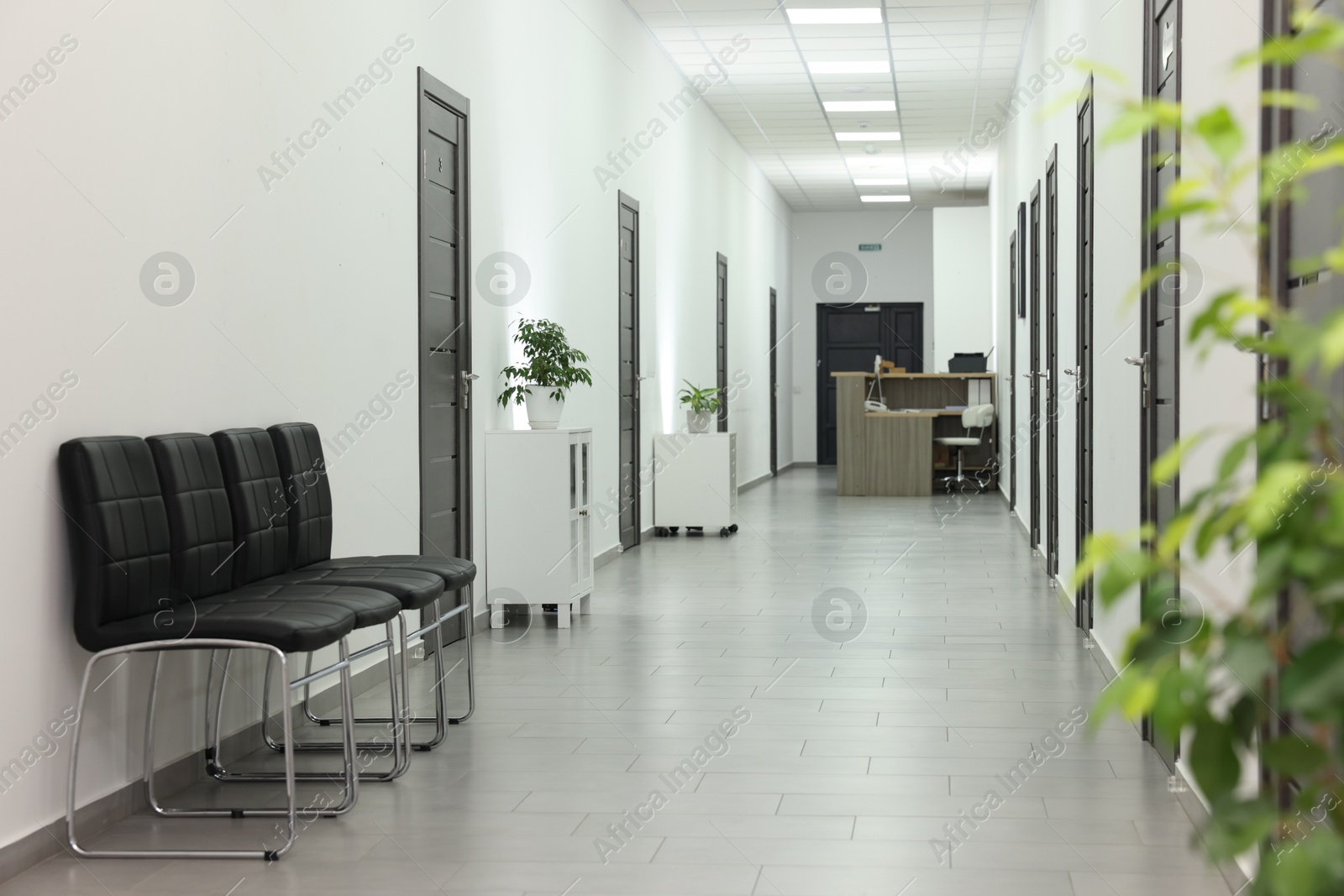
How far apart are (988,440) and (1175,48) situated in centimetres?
1082

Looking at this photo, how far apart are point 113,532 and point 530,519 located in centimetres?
307

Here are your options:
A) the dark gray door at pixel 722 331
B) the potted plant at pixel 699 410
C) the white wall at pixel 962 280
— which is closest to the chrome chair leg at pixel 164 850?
the potted plant at pixel 699 410

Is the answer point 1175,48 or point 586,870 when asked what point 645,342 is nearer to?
point 1175,48

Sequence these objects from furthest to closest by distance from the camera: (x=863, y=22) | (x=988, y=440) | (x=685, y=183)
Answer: (x=988, y=440) < (x=685, y=183) < (x=863, y=22)

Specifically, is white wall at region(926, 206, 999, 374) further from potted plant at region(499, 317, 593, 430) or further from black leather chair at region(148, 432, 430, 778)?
black leather chair at region(148, 432, 430, 778)

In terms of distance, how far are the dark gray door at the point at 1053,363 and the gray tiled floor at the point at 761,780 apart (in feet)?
2.70

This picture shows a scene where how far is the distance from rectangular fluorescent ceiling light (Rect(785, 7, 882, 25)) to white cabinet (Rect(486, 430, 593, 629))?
4115mm

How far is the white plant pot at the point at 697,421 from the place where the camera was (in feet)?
31.8

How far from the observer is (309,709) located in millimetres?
4078

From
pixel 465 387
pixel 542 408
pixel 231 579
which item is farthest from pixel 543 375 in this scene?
pixel 231 579

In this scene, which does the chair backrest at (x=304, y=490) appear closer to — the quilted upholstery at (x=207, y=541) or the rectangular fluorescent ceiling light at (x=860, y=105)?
the quilted upholstery at (x=207, y=541)

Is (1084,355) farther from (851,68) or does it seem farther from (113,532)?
(851,68)

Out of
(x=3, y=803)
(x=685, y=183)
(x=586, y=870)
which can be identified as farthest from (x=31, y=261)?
(x=685, y=183)

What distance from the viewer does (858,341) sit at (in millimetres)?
18141
